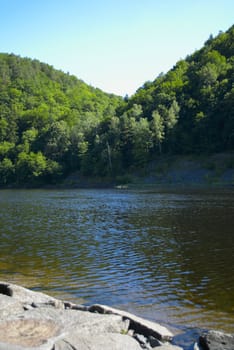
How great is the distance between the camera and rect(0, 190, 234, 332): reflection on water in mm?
14836

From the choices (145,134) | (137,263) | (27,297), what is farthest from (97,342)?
(145,134)

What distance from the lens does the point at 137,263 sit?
21.6 meters

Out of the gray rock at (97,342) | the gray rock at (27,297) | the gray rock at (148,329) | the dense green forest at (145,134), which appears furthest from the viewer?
the dense green forest at (145,134)

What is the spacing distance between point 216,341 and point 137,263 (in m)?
11.6

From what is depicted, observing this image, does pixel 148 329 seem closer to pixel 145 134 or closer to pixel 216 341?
pixel 216 341

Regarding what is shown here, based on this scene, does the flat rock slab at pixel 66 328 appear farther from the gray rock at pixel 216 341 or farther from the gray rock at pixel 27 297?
the gray rock at pixel 216 341

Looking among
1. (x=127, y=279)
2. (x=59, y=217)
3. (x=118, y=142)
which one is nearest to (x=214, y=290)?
(x=127, y=279)

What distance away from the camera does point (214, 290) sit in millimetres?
16281

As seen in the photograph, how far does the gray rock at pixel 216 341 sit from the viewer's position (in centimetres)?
987

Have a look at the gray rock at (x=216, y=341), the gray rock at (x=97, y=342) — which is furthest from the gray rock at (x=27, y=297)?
the gray rock at (x=216, y=341)

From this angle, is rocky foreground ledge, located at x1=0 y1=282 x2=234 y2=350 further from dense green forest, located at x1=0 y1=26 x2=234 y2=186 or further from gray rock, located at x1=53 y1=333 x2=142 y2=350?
dense green forest, located at x1=0 y1=26 x2=234 y2=186

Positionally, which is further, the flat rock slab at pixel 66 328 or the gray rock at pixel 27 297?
the gray rock at pixel 27 297

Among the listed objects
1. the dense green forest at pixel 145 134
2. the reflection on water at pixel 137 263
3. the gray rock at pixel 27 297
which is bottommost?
the reflection on water at pixel 137 263

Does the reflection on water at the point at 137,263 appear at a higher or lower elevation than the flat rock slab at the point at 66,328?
lower
